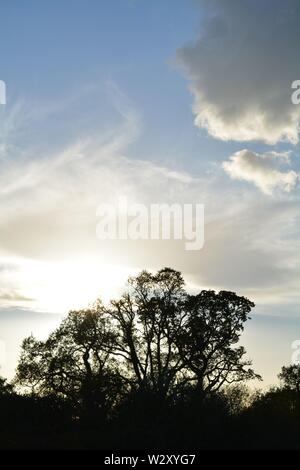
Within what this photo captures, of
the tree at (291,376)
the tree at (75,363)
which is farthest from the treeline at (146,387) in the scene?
the tree at (291,376)

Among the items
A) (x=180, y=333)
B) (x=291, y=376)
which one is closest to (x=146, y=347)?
(x=180, y=333)

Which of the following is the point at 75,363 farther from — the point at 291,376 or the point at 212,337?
the point at 291,376

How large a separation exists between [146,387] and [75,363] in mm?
7189

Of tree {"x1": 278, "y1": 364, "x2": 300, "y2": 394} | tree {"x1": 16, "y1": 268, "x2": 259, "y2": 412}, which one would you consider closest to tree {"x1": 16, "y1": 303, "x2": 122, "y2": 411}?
tree {"x1": 16, "y1": 268, "x2": 259, "y2": 412}

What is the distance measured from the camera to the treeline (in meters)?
31.3

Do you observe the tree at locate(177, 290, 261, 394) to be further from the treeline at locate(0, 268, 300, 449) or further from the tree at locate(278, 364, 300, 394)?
the tree at locate(278, 364, 300, 394)

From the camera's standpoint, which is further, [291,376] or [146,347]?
[291,376]

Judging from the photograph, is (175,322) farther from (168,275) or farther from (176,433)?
(176,433)

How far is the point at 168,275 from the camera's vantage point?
139 feet

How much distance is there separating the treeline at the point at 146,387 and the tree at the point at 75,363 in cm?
9

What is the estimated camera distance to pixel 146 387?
37.1m

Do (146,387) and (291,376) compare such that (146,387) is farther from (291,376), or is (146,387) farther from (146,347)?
(291,376)
